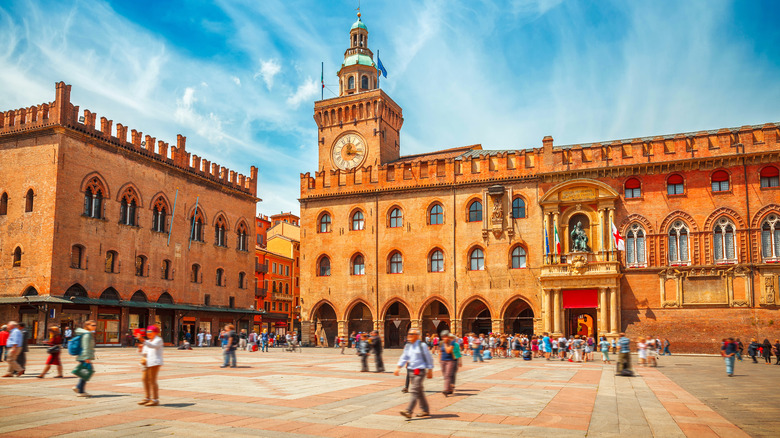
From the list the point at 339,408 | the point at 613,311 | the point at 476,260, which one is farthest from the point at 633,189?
the point at 339,408

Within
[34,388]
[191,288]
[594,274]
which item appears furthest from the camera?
[191,288]

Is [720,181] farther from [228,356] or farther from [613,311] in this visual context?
[228,356]

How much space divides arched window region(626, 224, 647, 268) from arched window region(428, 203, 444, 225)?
12330mm

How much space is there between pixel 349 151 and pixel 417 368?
41.0 meters

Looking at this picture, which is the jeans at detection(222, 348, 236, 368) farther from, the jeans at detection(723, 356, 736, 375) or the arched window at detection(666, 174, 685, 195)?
the arched window at detection(666, 174, 685, 195)

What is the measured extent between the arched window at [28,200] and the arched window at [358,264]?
21.1m

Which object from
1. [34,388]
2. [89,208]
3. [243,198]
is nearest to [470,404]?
[34,388]

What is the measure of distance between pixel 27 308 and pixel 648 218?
1457 inches

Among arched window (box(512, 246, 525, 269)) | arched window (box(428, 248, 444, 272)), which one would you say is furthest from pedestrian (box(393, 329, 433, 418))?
arched window (box(428, 248, 444, 272))

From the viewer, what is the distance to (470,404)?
13359mm

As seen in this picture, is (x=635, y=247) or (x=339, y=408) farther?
(x=635, y=247)

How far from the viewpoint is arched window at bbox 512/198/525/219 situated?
42594 mm

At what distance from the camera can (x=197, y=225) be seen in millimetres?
49625

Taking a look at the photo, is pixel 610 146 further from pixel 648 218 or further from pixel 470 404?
pixel 470 404
